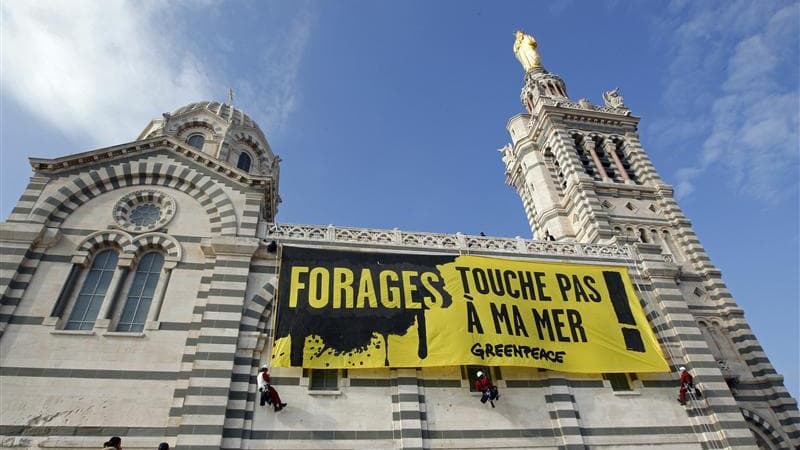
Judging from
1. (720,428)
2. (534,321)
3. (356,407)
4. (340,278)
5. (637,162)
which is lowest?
(720,428)

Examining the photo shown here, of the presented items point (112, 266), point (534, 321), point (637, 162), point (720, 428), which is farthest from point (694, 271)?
point (112, 266)

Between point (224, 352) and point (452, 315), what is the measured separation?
286 inches

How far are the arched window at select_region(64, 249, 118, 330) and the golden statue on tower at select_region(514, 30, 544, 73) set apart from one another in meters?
34.5

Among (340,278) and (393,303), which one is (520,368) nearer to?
(393,303)

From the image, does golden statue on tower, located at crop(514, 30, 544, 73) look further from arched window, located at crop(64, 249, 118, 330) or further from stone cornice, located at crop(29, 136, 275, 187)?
arched window, located at crop(64, 249, 118, 330)

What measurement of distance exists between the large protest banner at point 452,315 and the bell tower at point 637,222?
1712mm

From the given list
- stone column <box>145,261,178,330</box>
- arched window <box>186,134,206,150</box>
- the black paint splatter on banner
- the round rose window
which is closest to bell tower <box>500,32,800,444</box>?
the black paint splatter on banner

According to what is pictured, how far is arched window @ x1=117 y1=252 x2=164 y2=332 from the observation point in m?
14.9

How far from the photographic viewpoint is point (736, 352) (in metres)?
21.4

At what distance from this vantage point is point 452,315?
15.9 meters

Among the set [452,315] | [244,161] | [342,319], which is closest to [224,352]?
[342,319]

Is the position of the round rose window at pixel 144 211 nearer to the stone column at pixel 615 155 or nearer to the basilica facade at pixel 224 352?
the basilica facade at pixel 224 352

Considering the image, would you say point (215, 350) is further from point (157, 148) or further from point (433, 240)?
point (157, 148)

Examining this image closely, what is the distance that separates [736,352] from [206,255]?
75.5 ft
